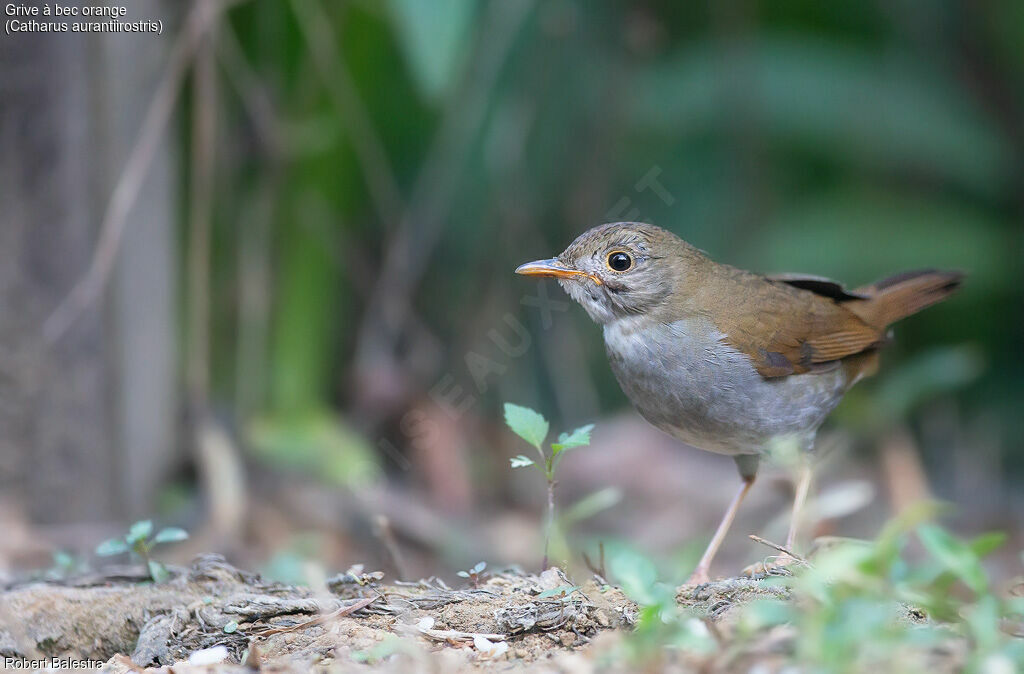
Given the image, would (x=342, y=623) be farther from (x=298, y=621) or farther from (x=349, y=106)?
(x=349, y=106)

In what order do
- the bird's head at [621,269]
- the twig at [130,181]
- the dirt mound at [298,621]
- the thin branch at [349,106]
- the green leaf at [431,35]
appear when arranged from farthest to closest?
the thin branch at [349,106]
the green leaf at [431,35]
the twig at [130,181]
the bird's head at [621,269]
the dirt mound at [298,621]

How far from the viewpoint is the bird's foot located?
285cm

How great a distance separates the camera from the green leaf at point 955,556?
1973mm

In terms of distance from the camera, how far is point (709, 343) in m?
3.63

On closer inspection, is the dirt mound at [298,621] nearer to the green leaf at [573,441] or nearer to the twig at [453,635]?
the twig at [453,635]

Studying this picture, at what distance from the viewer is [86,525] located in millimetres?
4816

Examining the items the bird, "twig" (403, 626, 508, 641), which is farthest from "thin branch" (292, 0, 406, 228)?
"twig" (403, 626, 508, 641)

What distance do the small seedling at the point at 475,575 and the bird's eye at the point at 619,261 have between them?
1.19 meters

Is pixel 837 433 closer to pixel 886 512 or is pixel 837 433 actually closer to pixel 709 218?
pixel 886 512

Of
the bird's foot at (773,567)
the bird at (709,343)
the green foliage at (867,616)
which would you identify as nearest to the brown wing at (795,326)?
the bird at (709,343)

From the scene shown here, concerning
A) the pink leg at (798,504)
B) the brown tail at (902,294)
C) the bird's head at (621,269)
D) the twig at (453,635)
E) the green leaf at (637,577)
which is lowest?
the pink leg at (798,504)

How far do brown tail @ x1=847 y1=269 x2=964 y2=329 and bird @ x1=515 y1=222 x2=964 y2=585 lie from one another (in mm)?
210

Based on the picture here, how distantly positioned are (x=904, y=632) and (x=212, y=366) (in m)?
4.51

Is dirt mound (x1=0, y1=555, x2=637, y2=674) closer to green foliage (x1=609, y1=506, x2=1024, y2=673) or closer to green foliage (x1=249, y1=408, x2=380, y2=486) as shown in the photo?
green foliage (x1=609, y1=506, x2=1024, y2=673)
